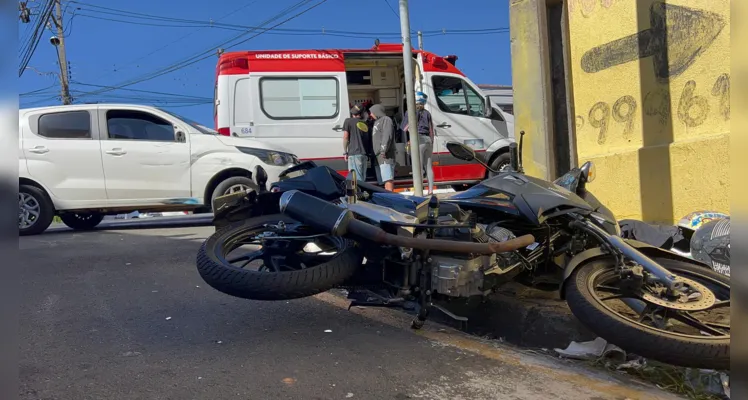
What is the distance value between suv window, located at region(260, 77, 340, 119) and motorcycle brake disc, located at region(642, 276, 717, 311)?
7624mm

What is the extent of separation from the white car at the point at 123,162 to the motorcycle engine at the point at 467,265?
4830 millimetres

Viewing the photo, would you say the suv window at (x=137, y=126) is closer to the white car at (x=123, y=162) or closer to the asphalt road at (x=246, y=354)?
the white car at (x=123, y=162)

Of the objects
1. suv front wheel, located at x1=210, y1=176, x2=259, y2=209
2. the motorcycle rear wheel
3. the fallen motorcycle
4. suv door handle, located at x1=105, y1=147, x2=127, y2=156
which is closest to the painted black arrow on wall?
the fallen motorcycle

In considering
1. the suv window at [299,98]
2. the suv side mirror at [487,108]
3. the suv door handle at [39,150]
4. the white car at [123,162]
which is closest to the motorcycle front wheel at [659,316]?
the white car at [123,162]

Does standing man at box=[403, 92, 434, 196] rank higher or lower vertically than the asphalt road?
higher

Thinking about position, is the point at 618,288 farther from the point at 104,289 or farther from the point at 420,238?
the point at 104,289

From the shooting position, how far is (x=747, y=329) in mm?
1036

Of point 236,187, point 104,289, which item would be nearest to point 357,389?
point 104,289

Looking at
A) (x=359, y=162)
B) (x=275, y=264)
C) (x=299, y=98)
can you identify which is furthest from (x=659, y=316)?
(x=299, y=98)

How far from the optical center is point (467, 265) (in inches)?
116

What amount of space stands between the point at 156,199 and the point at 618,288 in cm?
657

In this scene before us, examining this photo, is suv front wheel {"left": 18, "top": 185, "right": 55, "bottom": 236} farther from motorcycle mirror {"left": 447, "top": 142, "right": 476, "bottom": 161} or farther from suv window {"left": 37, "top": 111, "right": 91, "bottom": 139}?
motorcycle mirror {"left": 447, "top": 142, "right": 476, "bottom": 161}

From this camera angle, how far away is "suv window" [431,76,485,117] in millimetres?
10320

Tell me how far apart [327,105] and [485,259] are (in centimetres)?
721
